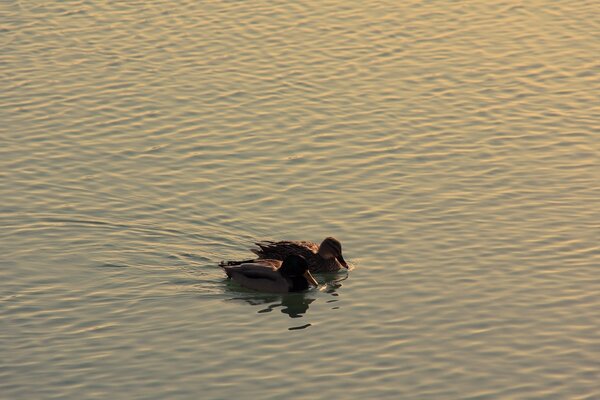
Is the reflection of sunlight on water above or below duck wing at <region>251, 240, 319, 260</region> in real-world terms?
below

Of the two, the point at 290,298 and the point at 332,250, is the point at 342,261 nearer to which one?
the point at 332,250

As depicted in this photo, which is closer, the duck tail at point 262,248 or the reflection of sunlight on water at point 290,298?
the reflection of sunlight on water at point 290,298

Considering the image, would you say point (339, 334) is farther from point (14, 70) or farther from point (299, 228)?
point (14, 70)

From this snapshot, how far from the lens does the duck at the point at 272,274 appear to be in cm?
2555

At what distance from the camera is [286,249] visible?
26094 millimetres

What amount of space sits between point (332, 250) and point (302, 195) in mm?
3311

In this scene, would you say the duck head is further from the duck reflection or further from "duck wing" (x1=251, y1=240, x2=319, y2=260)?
the duck reflection

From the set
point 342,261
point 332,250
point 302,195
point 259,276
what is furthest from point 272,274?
point 302,195

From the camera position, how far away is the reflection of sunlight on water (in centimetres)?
2502

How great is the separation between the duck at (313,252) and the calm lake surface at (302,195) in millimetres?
387

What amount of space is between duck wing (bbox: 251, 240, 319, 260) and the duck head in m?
0.22

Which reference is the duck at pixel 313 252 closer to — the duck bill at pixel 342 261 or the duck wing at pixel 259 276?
the duck bill at pixel 342 261

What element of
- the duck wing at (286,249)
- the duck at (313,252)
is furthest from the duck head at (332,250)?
the duck wing at (286,249)

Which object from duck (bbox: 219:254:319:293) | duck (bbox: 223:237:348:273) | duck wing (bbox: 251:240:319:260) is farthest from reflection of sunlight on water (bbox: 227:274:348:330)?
duck wing (bbox: 251:240:319:260)
